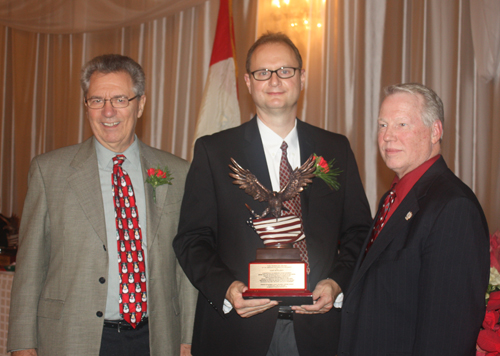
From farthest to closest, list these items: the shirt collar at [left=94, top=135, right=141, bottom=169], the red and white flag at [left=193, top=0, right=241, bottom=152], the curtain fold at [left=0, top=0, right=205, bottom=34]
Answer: the curtain fold at [left=0, top=0, right=205, bottom=34]
the red and white flag at [left=193, top=0, right=241, bottom=152]
the shirt collar at [left=94, top=135, right=141, bottom=169]

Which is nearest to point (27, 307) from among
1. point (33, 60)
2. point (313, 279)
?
point (313, 279)

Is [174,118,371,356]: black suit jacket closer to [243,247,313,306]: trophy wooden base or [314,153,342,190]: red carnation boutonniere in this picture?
[314,153,342,190]: red carnation boutonniere

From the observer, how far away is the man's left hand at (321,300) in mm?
1881

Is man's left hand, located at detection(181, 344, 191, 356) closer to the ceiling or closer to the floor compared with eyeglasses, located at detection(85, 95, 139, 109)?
closer to the floor

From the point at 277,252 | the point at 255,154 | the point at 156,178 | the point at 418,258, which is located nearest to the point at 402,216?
the point at 418,258

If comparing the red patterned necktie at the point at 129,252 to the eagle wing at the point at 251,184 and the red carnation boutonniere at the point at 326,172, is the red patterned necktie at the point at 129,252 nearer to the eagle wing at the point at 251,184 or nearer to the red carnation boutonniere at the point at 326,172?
the eagle wing at the point at 251,184

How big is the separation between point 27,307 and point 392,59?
12.0ft

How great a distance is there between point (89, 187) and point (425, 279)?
1511mm

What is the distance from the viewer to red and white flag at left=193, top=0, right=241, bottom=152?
14.1 ft

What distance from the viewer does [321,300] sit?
190 cm

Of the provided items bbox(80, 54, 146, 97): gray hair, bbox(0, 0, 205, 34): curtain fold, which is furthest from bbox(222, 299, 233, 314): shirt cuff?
bbox(0, 0, 205, 34): curtain fold

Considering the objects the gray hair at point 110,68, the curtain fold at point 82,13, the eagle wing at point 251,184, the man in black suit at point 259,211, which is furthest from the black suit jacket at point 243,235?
the curtain fold at point 82,13

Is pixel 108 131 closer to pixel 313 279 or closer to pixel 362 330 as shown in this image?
pixel 313 279

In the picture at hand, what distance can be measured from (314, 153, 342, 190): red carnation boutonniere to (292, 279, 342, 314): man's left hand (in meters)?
0.46
